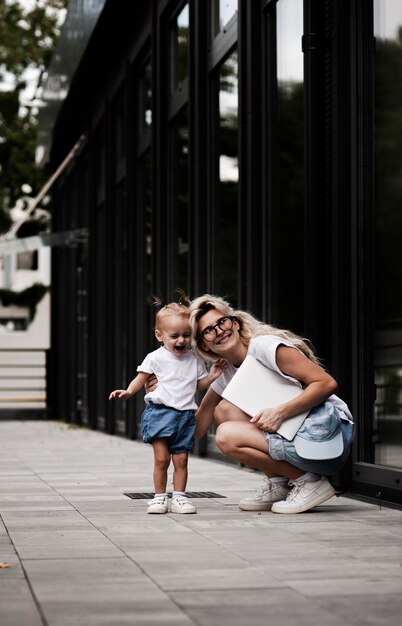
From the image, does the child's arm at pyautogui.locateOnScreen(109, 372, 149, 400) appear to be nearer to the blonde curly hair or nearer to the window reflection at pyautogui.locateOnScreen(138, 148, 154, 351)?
→ the blonde curly hair

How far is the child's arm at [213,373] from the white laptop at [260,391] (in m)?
0.20

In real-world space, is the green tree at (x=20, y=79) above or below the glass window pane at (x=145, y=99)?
above

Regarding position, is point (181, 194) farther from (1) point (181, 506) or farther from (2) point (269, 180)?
(1) point (181, 506)

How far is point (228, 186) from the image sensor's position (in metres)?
11.6

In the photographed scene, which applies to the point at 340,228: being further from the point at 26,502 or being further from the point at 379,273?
the point at 26,502

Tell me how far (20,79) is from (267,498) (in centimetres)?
2838

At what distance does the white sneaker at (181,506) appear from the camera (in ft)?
23.3

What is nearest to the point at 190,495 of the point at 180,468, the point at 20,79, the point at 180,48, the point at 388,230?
the point at 180,468

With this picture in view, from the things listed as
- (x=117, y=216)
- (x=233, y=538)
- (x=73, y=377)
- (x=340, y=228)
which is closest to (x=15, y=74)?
(x=73, y=377)

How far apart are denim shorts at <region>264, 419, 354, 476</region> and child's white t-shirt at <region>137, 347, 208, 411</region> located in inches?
20.0

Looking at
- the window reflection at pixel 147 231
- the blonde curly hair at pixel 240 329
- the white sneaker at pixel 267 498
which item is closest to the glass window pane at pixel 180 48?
the window reflection at pixel 147 231

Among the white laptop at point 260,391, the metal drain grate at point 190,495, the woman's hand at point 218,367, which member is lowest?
the metal drain grate at point 190,495

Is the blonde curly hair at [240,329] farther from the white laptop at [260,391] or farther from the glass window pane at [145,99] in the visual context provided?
the glass window pane at [145,99]

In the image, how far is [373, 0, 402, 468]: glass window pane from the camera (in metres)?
7.45
